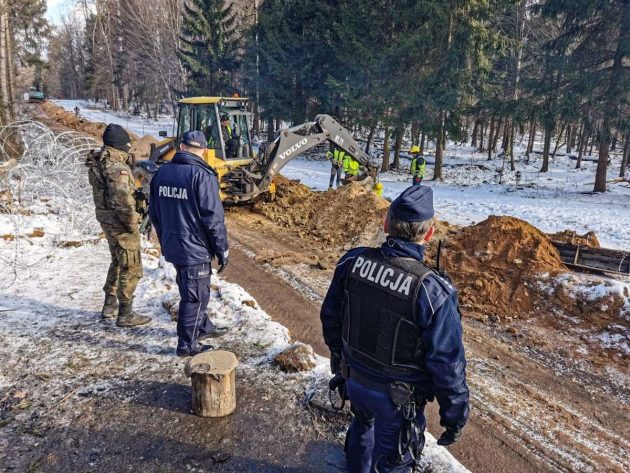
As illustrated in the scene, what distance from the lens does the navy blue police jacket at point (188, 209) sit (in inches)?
161

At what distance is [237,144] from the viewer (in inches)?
461

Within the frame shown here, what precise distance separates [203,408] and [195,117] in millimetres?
9035

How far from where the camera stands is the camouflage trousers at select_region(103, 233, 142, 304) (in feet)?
16.4

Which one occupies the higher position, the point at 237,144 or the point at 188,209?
the point at 237,144

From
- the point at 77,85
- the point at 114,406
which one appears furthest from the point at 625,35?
the point at 77,85

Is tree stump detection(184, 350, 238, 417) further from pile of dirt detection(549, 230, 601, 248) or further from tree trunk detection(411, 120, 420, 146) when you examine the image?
tree trunk detection(411, 120, 420, 146)

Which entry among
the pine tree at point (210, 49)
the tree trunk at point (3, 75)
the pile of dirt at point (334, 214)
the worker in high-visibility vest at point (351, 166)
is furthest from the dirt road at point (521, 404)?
the pine tree at point (210, 49)

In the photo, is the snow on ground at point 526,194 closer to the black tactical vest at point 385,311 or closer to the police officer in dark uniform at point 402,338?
the police officer in dark uniform at point 402,338

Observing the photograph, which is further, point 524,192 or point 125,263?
point 524,192

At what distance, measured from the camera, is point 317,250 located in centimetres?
944

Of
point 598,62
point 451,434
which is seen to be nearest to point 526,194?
point 598,62

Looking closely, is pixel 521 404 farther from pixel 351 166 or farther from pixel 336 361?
pixel 351 166

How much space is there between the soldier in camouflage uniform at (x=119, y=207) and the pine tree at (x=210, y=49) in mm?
26656

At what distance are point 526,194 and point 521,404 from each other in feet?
49.6
